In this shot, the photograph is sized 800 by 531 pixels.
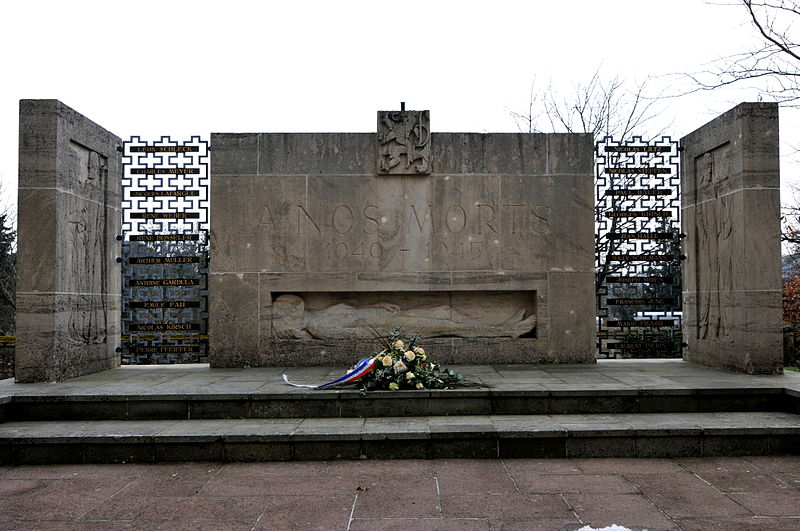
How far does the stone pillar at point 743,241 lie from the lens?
7.77 meters

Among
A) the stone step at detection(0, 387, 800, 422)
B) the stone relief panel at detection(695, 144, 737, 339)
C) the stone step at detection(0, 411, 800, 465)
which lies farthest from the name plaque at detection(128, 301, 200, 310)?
the stone relief panel at detection(695, 144, 737, 339)

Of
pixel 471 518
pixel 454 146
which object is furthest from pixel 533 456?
pixel 454 146

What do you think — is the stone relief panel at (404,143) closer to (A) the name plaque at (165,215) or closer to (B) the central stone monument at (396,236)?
(B) the central stone monument at (396,236)

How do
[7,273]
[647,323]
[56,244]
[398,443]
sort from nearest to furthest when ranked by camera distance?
[398,443]
[56,244]
[647,323]
[7,273]

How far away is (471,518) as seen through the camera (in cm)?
409

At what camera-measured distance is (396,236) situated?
29.2 feet

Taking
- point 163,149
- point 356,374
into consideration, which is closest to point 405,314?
point 356,374

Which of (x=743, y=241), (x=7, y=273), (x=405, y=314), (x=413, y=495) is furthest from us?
(x=7, y=273)

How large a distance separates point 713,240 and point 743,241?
0.70 meters

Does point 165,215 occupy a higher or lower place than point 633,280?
higher

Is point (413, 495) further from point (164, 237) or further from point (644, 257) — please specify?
point (164, 237)

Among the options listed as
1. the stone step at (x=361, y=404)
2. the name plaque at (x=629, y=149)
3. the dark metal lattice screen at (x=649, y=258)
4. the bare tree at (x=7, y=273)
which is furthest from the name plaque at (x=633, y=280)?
the bare tree at (x=7, y=273)

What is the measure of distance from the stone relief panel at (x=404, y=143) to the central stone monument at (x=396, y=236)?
0.05 ft

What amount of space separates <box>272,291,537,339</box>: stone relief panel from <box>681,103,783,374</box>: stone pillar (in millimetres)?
2703
